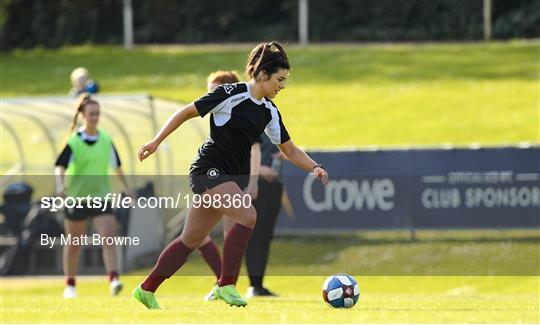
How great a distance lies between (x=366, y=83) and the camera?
37.0 meters

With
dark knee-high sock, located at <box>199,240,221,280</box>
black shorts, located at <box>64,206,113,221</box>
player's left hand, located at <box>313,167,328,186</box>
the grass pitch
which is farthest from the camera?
black shorts, located at <box>64,206,113,221</box>

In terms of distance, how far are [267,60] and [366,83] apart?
2712 centimetres

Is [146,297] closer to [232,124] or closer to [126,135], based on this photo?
[232,124]

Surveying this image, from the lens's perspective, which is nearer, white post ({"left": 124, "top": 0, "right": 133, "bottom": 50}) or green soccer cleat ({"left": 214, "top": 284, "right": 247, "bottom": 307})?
green soccer cleat ({"left": 214, "top": 284, "right": 247, "bottom": 307})

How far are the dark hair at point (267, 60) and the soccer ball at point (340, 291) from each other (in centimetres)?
186

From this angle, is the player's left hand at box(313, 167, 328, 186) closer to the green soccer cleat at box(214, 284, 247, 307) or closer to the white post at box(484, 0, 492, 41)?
the green soccer cleat at box(214, 284, 247, 307)

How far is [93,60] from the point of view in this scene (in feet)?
142

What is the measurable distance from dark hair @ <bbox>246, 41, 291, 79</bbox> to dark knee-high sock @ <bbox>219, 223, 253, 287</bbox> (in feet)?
3.91

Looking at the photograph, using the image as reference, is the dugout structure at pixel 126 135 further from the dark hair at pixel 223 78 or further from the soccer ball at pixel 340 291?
the soccer ball at pixel 340 291

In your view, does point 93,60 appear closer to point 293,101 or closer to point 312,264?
point 293,101

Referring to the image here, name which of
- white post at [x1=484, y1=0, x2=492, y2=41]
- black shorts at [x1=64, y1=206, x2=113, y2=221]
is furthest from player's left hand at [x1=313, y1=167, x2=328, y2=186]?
white post at [x1=484, y1=0, x2=492, y2=41]

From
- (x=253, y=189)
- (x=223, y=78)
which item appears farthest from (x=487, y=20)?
(x=253, y=189)

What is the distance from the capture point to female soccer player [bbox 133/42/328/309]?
10039 mm

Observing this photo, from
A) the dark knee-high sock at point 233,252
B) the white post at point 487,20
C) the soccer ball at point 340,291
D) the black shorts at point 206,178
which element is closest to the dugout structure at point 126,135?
the soccer ball at point 340,291
